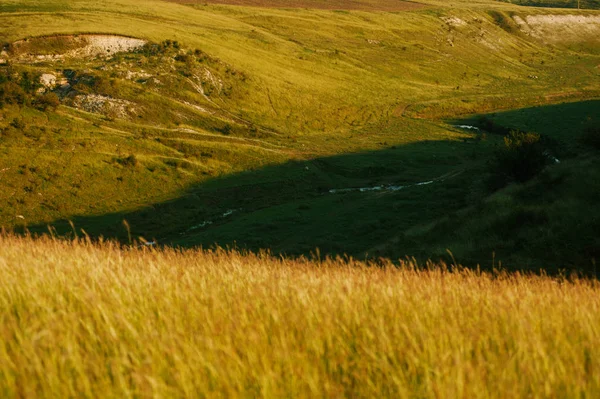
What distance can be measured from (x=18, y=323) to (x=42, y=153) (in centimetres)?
6576

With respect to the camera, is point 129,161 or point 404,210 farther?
point 129,161

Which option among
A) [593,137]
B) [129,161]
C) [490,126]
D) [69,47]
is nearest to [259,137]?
[129,161]

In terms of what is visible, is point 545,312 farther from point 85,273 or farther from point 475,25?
point 475,25

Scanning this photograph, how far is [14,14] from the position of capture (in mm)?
99875

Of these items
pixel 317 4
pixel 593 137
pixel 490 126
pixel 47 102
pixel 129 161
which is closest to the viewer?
pixel 593 137

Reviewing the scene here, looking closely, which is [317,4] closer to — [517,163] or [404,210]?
[517,163]

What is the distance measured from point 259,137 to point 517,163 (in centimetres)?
4273

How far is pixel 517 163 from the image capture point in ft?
174

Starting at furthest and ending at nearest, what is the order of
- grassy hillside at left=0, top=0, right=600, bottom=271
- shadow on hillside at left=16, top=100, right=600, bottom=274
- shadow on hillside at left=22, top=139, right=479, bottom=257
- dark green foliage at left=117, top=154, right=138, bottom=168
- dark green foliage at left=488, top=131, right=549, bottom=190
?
1. dark green foliage at left=117, top=154, right=138, bottom=168
2. dark green foliage at left=488, top=131, right=549, bottom=190
3. shadow on hillside at left=22, top=139, right=479, bottom=257
4. grassy hillside at left=0, top=0, right=600, bottom=271
5. shadow on hillside at left=16, top=100, right=600, bottom=274

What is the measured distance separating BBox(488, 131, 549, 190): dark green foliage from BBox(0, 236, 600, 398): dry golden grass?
5022cm

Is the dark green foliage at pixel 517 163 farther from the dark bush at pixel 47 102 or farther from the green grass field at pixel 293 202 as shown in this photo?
the dark bush at pixel 47 102

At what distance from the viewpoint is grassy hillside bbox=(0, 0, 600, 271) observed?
162 feet

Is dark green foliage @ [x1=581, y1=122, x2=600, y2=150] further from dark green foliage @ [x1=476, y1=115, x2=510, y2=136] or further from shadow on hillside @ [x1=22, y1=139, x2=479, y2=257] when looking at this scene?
dark green foliage @ [x1=476, y1=115, x2=510, y2=136]

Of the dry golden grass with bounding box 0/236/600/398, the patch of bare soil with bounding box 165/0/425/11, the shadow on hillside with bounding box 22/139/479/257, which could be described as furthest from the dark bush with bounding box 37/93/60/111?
the patch of bare soil with bounding box 165/0/425/11
